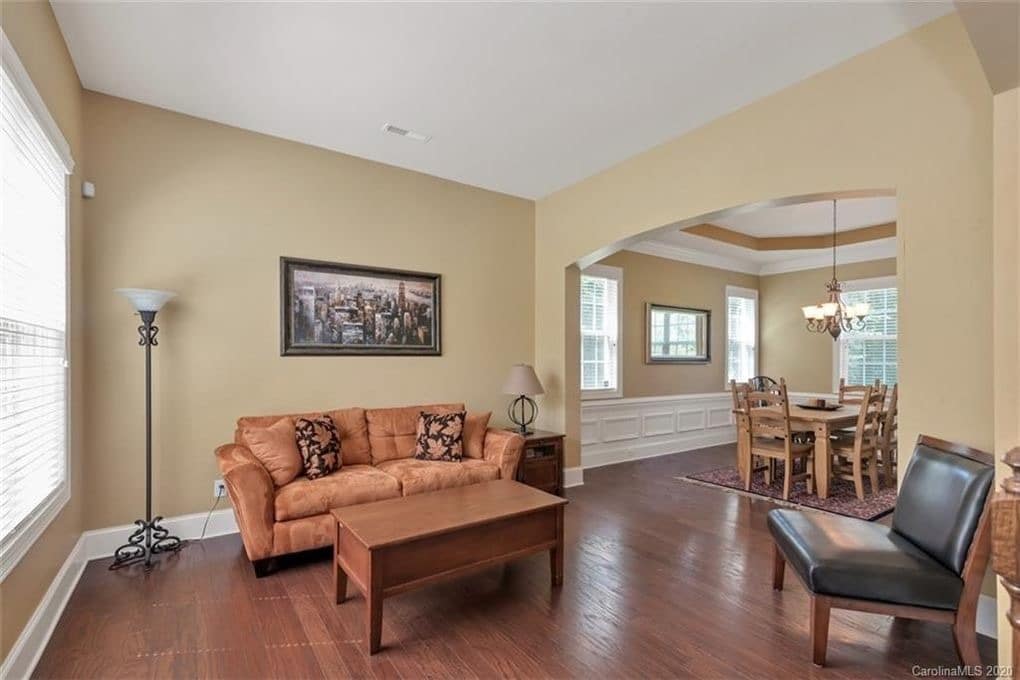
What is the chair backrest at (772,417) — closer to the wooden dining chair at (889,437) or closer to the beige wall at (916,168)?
the wooden dining chair at (889,437)

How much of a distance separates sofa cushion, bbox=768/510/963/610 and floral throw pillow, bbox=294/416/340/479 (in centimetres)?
277

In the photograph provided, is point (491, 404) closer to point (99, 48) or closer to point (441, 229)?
point (441, 229)

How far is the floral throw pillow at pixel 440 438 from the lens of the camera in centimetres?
385

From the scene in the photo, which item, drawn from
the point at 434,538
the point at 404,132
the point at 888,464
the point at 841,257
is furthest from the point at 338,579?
the point at 841,257

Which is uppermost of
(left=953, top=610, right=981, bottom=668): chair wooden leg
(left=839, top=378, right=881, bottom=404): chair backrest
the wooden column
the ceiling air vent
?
the ceiling air vent

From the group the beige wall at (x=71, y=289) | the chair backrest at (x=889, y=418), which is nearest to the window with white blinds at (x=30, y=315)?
the beige wall at (x=71, y=289)

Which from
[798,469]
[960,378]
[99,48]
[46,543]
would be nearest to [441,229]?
[99,48]

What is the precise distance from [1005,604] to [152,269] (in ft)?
15.4

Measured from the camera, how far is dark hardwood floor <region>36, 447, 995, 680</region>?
6.59 ft

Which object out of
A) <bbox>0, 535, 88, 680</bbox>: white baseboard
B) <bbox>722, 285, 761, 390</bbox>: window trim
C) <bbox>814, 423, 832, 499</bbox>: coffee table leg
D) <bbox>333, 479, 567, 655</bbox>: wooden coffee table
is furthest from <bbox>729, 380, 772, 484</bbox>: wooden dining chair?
<bbox>0, 535, 88, 680</bbox>: white baseboard

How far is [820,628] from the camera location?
2.00 meters

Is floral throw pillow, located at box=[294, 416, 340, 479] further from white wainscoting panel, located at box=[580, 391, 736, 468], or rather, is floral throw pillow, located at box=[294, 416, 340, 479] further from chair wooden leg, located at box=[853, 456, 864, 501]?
chair wooden leg, located at box=[853, 456, 864, 501]

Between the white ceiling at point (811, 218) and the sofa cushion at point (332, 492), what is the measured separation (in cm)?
411

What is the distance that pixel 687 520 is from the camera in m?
3.79
